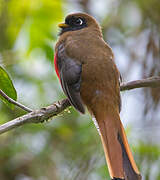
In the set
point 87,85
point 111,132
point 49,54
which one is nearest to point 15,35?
point 49,54

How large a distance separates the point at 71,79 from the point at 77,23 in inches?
46.8

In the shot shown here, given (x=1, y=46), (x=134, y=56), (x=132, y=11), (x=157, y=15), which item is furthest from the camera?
(x=132, y=11)

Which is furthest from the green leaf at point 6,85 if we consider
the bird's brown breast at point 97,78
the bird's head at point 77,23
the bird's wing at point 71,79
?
the bird's head at point 77,23

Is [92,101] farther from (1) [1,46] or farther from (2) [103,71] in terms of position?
(1) [1,46]

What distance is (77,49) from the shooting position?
441cm

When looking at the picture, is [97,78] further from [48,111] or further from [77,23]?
[77,23]

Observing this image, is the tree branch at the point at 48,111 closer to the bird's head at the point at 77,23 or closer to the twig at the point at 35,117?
the twig at the point at 35,117

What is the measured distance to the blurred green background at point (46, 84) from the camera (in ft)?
16.1

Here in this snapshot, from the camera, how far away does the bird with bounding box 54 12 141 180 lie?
149 inches

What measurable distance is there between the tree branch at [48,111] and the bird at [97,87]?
14cm

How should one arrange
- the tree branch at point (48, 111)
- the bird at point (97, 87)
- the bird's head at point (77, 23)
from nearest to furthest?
the tree branch at point (48, 111) → the bird at point (97, 87) → the bird's head at point (77, 23)

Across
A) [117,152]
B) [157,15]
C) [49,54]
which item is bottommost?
[117,152]

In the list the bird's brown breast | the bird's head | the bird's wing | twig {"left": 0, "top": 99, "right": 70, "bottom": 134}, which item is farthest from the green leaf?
the bird's head

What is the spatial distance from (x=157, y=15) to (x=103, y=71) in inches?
31.6
